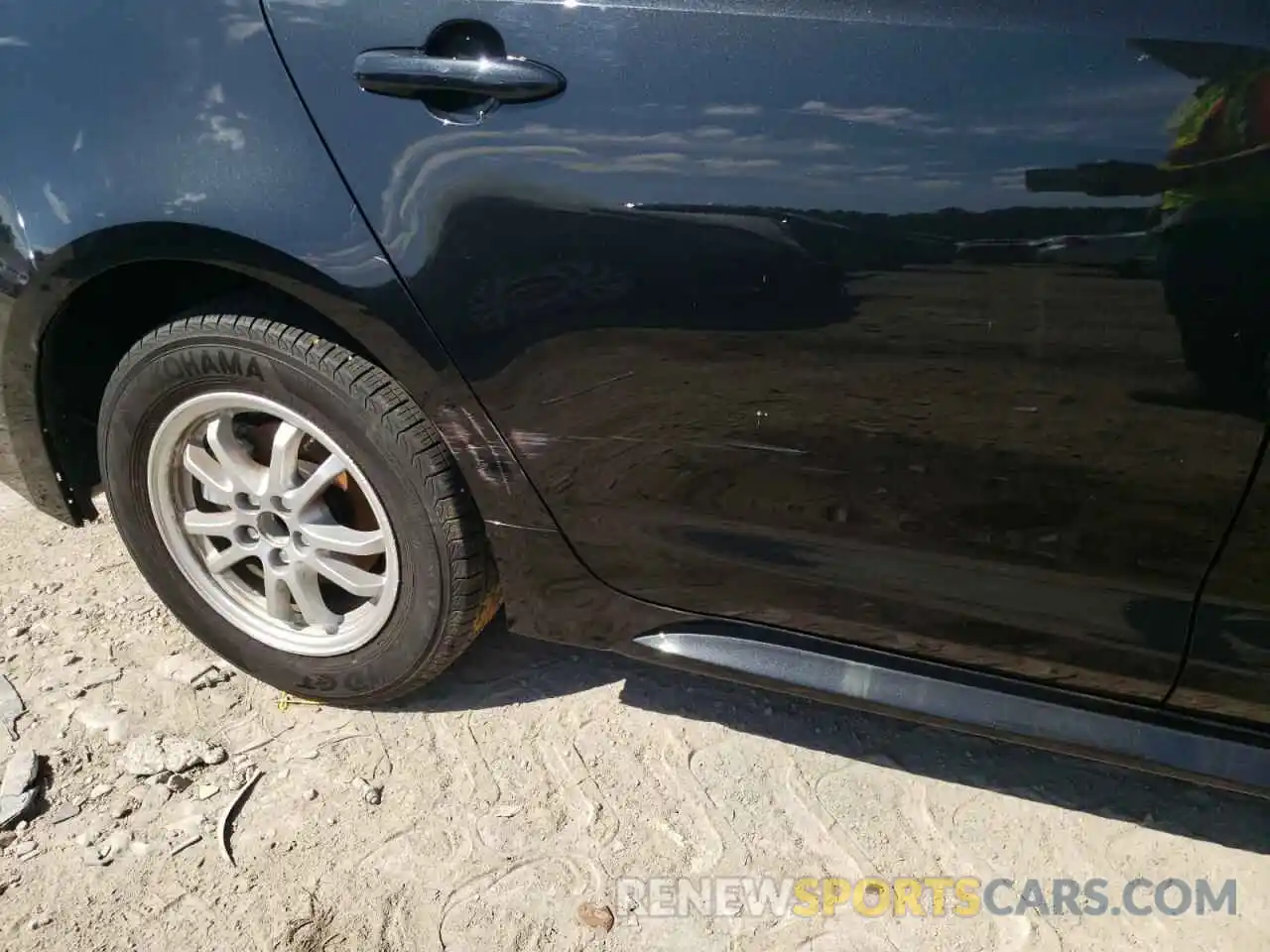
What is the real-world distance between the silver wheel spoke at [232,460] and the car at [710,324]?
0.01 meters

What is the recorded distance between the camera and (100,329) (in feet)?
7.20

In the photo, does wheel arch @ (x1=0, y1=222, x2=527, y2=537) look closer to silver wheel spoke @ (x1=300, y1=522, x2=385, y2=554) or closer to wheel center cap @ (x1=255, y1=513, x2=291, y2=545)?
silver wheel spoke @ (x1=300, y1=522, x2=385, y2=554)

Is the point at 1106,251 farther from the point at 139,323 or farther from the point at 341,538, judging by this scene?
the point at 139,323

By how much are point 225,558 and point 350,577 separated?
0.32m

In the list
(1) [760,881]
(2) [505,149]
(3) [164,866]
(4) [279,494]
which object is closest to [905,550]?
→ (1) [760,881]

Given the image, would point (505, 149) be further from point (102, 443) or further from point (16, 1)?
point (102, 443)

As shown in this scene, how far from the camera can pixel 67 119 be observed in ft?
6.14

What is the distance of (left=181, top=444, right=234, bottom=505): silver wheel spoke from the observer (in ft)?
7.25

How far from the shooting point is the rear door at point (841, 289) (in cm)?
146

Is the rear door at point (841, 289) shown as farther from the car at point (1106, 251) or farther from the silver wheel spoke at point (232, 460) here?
the silver wheel spoke at point (232, 460)

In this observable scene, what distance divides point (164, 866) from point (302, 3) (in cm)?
153
